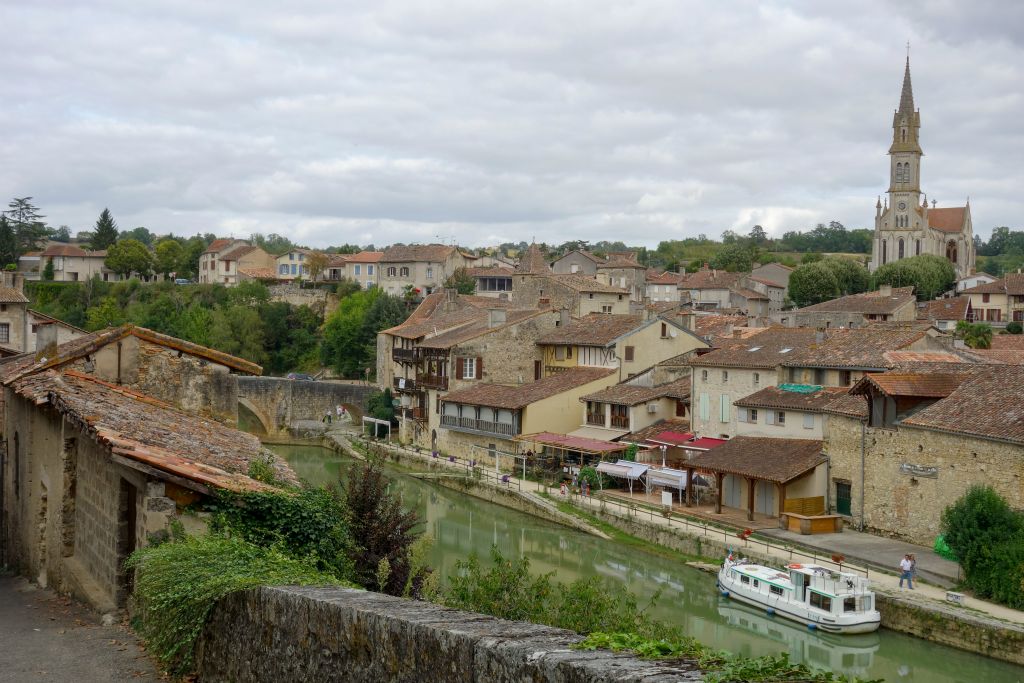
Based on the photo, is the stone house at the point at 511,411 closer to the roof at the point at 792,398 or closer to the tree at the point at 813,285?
the roof at the point at 792,398

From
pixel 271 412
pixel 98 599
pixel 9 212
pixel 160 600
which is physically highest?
pixel 9 212

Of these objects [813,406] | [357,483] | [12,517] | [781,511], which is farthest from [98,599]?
[813,406]

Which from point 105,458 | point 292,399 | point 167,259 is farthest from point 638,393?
point 167,259

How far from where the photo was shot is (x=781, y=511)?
29422 mm

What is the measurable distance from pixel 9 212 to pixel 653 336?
8838cm

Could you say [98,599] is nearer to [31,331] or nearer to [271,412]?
[31,331]

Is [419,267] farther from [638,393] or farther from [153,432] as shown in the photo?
[153,432]

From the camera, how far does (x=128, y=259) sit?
96562mm

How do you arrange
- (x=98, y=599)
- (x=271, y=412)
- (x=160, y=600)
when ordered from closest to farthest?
1. (x=160, y=600)
2. (x=98, y=599)
3. (x=271, y=412)

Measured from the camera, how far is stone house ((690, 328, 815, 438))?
35.9 meters

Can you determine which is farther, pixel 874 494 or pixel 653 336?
pixel 653 336

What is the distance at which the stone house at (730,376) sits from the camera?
35938mm

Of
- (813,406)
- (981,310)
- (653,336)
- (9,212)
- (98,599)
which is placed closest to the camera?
(98,599)

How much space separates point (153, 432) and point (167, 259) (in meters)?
95.2
